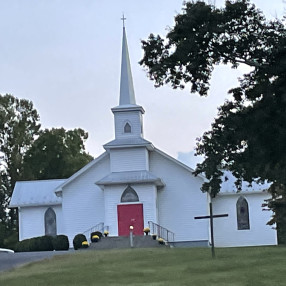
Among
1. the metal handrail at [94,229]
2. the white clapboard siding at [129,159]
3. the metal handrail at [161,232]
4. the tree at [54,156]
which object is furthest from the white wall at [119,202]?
the tree at [54,156]

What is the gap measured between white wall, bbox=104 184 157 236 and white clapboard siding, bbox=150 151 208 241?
154 centimetres

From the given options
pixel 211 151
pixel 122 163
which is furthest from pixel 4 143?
pixel 211 151

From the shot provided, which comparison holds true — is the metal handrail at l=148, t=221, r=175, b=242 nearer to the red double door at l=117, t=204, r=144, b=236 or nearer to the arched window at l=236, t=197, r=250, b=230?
the red double door at l=117, t=204, r=144, b=236

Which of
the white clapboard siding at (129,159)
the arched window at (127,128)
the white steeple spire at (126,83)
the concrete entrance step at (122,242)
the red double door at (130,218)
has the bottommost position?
the concrete entrance step at (122,242)

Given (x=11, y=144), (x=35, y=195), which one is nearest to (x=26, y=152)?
(x=11, y=144)

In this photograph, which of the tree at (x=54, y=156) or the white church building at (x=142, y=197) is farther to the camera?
the tree at (x=54, y=156)

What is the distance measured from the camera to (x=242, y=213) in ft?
166

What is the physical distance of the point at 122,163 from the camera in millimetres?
47281

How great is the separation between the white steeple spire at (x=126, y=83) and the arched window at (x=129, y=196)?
5824 millimetres

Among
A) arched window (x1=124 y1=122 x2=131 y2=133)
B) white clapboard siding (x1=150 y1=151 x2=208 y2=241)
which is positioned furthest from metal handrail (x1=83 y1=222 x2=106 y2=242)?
arched window (x1=124 y1=122 x2=131 y2=133)

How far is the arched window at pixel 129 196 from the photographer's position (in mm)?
46469

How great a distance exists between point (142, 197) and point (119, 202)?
1446 mm

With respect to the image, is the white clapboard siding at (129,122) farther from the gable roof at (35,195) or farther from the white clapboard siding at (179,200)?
the gable roof at (35,195)

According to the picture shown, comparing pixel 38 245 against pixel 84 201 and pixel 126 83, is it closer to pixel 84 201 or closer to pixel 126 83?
pixel 84 201
